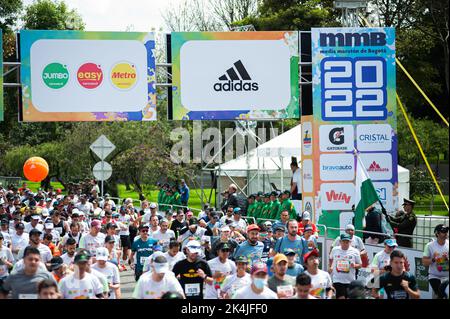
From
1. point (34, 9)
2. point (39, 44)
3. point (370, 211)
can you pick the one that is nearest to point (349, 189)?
point (370, 211)

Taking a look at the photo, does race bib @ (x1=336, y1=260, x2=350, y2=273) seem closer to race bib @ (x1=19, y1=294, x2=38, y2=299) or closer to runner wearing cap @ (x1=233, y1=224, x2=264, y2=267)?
runner wearing cap @ (x1=233, y1=224, x2=264, y2=267)

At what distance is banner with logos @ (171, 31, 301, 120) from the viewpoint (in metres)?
21.9

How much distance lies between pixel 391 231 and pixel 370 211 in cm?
64

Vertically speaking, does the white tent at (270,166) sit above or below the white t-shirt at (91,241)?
above

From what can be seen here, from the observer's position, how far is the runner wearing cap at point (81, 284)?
11492 mm

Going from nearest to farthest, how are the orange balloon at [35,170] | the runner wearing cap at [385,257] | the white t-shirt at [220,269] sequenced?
the white t-shirt at [220,269] → the runner wearing cap at [385,257] → the orange balloon at [35,170]

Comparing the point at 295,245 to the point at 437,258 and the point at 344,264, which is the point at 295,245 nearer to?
the point at 344,264

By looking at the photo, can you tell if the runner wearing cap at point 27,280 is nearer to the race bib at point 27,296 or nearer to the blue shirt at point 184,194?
the race bib at point 27,296

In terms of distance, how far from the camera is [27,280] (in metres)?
11.4

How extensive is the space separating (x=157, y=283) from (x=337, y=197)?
10.5 m

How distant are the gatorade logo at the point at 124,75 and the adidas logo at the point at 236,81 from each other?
77.9 inches

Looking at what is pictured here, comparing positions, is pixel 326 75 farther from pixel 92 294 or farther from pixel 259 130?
pixel 259 130

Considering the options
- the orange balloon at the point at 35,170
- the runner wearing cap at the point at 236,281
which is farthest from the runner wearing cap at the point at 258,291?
the orange balloon at the point at 35,170

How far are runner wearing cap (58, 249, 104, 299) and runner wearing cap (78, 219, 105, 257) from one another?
19.3ft
